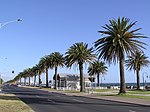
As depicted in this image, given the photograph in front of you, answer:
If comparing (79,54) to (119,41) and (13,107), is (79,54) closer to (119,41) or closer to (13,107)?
(119,41)

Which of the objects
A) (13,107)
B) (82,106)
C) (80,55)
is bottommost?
(82,106)

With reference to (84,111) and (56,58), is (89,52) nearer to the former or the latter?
(56,58)

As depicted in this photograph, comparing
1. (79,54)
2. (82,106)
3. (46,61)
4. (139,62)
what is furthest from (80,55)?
(82,106)

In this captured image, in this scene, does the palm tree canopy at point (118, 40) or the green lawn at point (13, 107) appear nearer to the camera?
the green lawn at point (13, 107)

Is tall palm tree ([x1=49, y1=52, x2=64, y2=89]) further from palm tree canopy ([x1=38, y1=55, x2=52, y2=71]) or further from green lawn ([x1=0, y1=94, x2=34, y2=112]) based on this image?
green lawn ([x1=0, y1=94, x2=34, y2=112])

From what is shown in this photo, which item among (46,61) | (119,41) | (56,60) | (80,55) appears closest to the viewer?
(119,41)

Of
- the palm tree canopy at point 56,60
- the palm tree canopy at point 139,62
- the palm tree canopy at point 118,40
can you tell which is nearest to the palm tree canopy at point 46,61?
the palm tree canopy at point 56,60

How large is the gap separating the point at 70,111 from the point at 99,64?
315 ft

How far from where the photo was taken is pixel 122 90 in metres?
48.0

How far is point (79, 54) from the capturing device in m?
70.1

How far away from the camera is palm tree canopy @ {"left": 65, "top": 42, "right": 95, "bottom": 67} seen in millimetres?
70000

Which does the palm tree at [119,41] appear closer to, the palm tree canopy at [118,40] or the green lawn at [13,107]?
the palm tree canopy at [118,40]

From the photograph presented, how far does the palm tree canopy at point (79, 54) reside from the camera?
70000 mm

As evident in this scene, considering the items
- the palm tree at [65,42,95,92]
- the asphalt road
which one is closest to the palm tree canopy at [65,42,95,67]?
the palm tree at [65,42,95,92]
